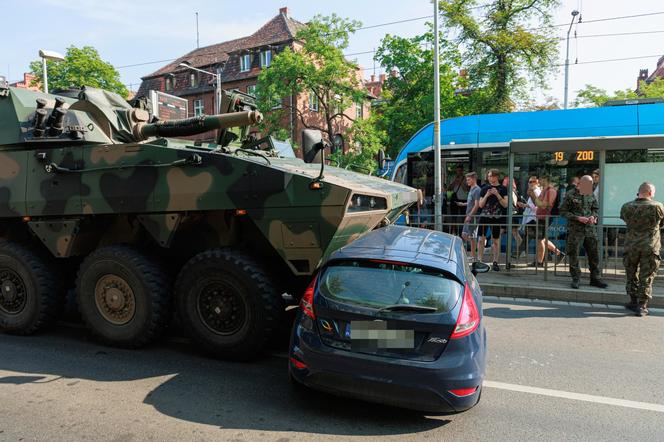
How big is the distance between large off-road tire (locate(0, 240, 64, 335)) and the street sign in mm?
2469

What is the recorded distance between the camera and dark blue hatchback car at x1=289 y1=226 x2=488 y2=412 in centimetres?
316

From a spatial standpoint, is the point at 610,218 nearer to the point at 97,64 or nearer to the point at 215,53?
the point at 97,64

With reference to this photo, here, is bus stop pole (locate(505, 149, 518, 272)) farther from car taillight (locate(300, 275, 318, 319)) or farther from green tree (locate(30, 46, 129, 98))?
green tree (locate(30, 46, 129, 98))

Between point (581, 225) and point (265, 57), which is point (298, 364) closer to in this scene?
point (581, 225)

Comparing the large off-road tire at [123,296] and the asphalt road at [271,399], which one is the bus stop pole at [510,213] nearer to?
the asphalt road at [271,399]

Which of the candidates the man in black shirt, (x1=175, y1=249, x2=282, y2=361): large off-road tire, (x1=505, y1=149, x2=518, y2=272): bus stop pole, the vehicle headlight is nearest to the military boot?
(x1=505, y1=149, x2=518, y2=272): bus stop pole

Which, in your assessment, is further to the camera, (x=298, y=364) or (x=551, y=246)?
(x=551, y=246)

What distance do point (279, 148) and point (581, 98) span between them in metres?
41.4

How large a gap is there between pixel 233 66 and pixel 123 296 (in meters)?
40.9

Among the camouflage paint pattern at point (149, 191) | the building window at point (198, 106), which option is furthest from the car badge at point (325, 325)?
the building window at point (198, 106)

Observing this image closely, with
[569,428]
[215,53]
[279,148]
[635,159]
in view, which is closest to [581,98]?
[215,53]

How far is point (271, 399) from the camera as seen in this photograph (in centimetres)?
379

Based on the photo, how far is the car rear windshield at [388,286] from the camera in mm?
3324

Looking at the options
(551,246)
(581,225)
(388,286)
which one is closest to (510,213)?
(551,246)
